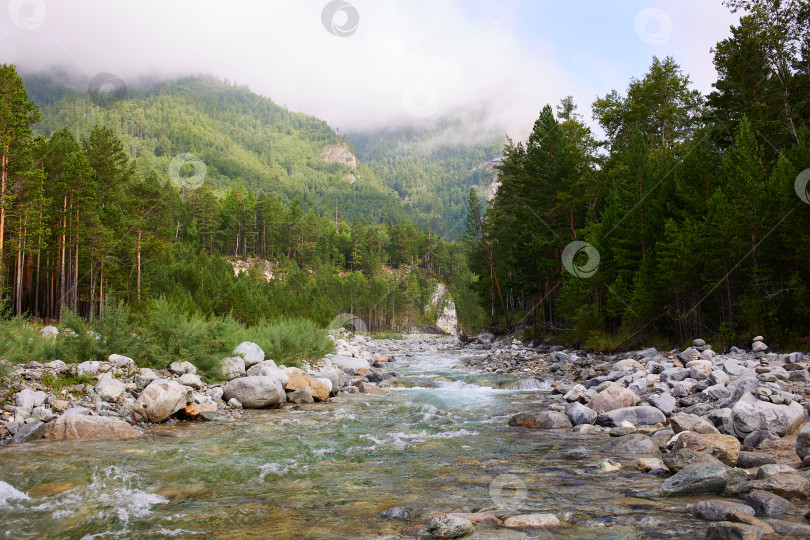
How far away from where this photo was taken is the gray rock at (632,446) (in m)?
7.44

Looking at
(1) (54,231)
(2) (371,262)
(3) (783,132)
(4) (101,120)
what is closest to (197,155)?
(4) (101,120)

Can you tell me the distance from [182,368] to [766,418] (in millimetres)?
12876

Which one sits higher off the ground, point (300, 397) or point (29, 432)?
point (29, 432)

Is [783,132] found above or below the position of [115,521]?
above

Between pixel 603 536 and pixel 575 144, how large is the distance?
39433 millimetres

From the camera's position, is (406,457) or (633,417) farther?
(633,417)

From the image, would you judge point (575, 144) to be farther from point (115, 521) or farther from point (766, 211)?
point (115, 521)

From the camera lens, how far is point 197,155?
171m

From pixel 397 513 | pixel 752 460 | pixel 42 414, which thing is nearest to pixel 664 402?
pixel 752 460

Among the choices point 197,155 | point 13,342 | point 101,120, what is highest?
point 101,120

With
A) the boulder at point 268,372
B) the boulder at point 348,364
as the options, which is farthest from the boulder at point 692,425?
the boulder at point 348,364
